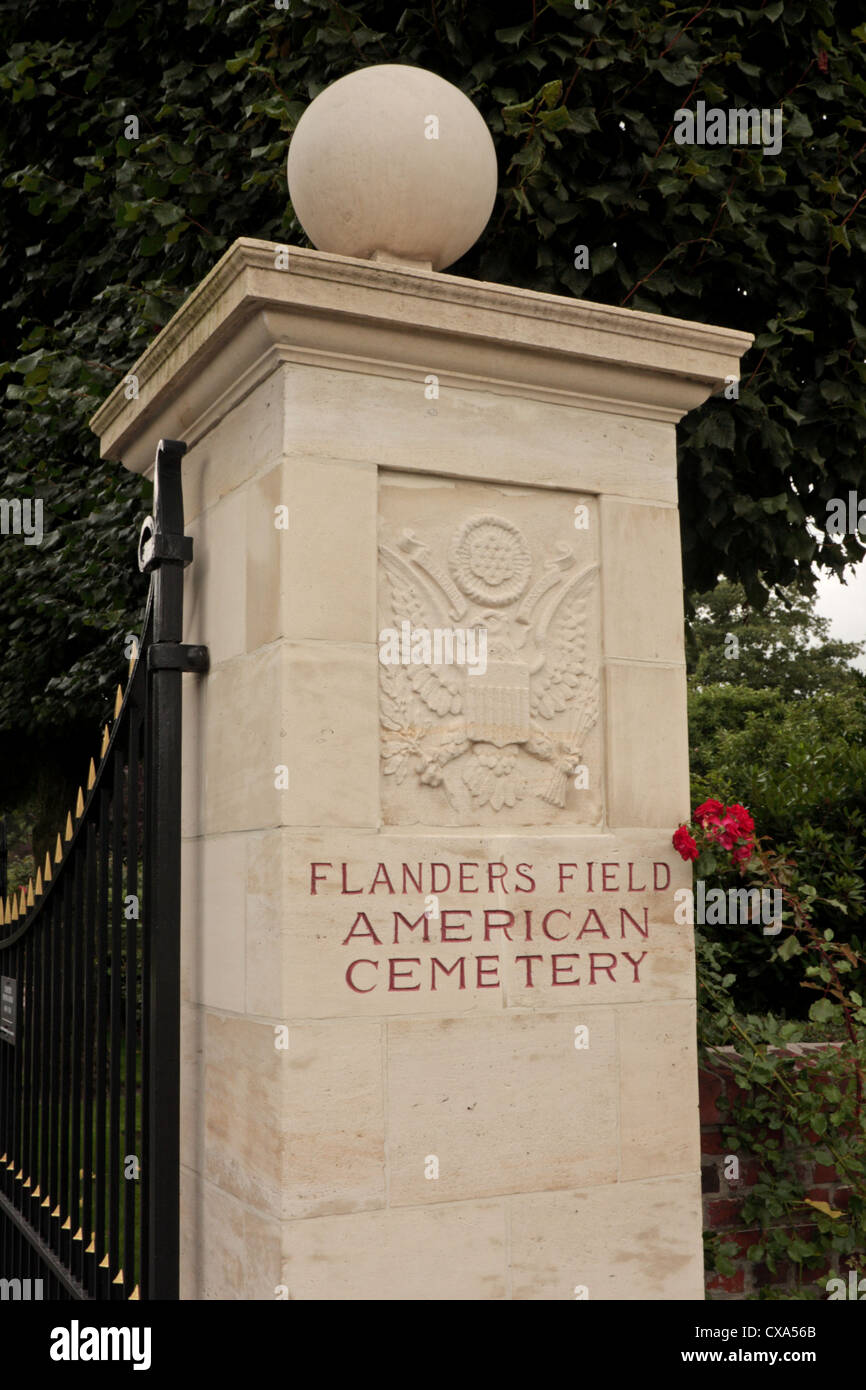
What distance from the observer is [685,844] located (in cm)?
277

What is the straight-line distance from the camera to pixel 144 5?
584cm

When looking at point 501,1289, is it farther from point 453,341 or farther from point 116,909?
point 453,341

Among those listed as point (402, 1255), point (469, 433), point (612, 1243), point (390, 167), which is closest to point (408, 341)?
point (469, 433)

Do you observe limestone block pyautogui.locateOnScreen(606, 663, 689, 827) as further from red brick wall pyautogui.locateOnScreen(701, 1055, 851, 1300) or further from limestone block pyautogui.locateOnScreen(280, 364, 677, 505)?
red brick wall pyautogui.locateOnScreen(701, 1055, 851, 1300)

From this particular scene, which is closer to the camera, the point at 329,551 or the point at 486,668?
the point at 329,551

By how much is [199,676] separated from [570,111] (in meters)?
2.74

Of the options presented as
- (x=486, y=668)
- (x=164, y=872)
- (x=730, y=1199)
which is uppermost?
(x=486, y=668)

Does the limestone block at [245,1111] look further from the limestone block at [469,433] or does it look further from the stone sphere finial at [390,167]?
the stone sphere finial at [390,167]

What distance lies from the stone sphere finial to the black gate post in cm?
61

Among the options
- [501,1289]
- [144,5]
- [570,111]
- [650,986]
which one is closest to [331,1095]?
[501,1289]

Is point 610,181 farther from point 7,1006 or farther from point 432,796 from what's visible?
point 7,1006

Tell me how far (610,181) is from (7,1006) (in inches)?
137

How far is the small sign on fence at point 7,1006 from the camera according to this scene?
3.91 metres

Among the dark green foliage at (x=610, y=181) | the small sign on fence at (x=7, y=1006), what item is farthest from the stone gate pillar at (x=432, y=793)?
the dark green foliage at (x=610, y=181)
